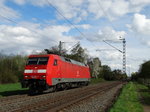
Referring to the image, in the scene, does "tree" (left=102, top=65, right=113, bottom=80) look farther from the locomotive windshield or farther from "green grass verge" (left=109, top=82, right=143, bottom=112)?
"green grass verge" (left=109, top=82, right=143, bottom=112)

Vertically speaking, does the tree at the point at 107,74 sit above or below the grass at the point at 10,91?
above

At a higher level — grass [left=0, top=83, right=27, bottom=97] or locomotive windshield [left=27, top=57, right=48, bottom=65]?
locomotive windshield [left=27, top=57, right=48, bottom=65]

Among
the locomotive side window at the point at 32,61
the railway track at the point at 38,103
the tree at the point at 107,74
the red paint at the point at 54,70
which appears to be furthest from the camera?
the tree at the point at 107,74

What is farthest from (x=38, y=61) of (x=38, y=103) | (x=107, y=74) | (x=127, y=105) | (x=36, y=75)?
(x=107, y=74)

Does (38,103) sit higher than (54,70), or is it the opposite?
(54,70)

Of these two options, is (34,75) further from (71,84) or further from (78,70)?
(78,70)

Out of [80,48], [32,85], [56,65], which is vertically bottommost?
Answer: [32,85]

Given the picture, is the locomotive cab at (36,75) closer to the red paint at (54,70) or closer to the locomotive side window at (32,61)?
the red paint at (54,70)

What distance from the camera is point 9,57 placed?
59.0m

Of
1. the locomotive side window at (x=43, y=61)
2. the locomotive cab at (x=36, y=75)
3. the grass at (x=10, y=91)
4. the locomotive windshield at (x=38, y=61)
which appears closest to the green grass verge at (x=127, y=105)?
the locomotive cab at (x=36, y=75)

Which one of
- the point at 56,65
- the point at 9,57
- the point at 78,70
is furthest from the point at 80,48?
the point at 56,65

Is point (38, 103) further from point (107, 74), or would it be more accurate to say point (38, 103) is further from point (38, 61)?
point (107, 74)

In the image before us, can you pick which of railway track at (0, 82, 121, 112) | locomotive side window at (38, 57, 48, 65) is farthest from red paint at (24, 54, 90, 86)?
railway track at (0, 82, 121, 112)

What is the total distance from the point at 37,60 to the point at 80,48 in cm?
6313
